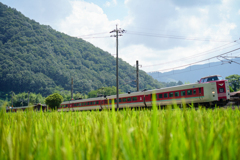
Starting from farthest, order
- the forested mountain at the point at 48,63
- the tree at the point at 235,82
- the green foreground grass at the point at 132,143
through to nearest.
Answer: the forested mountain at the point at 48,63, the tree at the point at 235,82, the green foreground grass at the point at 132,143

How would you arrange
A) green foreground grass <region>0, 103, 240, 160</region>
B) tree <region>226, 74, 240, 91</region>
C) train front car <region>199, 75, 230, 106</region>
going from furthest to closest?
tree <region>226, 74, 240, 91</region>, train front car <region>199, 75, 230, 106</region>, green foreground grass <region>0, 103, 240, 160</region>

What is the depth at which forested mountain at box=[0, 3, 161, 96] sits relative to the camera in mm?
120938

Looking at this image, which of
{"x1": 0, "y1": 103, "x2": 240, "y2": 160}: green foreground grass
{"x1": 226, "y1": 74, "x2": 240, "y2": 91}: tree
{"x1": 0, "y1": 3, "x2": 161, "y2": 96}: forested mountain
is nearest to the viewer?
{"x1": 0, "y1": 103, "x2": 240, "y2": 160}: green foreground grass

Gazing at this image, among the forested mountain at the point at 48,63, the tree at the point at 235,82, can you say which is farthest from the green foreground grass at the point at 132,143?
the forested mountain at the point at 48,63

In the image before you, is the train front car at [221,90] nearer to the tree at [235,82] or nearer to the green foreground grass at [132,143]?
the green foreground grass at [132,143]

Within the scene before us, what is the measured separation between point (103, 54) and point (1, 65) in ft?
267

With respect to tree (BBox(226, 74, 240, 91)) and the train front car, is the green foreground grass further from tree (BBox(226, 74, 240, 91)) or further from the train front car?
tree (BBox(226, 74, 240, 91))

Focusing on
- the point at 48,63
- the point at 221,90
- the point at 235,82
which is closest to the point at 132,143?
the point at 221,90

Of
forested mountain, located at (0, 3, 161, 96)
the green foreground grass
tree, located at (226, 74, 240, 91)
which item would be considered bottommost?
the green foreground grass

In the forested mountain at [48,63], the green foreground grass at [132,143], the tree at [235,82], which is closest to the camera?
the green foreground grass at [132,143]

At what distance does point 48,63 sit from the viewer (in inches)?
5546

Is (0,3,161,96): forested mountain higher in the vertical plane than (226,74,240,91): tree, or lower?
higher

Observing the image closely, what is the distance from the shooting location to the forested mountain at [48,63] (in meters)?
121

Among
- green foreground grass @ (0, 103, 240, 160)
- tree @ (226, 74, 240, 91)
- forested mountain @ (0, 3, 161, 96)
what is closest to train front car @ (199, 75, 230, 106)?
green foreground grass @ (0, 103, 240, 160)
